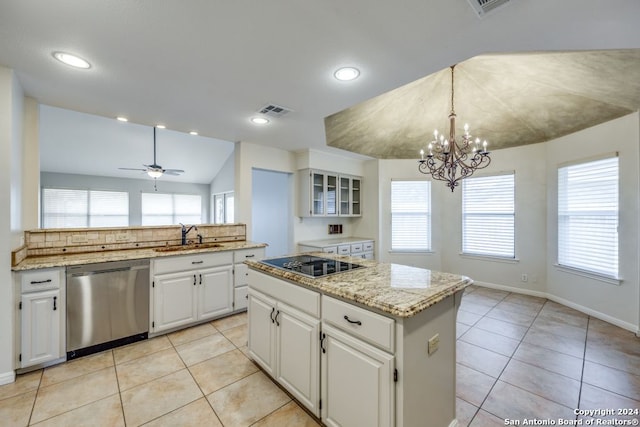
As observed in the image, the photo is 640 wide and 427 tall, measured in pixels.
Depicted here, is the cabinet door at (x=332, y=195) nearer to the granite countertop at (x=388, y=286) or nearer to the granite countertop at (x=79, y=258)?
Result: the granite countertop at (x=79, y=258)

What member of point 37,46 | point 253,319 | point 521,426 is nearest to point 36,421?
point 253,319

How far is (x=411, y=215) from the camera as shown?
5359 millimetres

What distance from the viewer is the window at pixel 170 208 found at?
7.70 m

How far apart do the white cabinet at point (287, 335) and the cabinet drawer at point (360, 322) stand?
119 mm

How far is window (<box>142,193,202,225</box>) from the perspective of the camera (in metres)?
7.70

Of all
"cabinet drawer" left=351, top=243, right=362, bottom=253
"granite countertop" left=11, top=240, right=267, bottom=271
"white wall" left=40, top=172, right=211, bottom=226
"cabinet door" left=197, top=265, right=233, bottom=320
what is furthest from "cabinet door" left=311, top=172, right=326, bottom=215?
"white wall" left=40, top=172, right=211, bottom=226

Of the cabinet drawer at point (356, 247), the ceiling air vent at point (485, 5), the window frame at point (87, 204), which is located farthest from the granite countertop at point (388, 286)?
the window frame at point (87, 204)

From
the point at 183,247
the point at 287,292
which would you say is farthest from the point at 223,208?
the point at 287,292

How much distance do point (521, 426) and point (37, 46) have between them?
415cm

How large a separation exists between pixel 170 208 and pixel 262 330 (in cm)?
727

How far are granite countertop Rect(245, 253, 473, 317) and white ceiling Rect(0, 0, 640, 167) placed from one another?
1567mm

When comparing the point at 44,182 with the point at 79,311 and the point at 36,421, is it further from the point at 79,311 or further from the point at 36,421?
the point at 36,421

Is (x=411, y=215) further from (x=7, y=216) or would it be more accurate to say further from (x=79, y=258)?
(x=7, y=216)

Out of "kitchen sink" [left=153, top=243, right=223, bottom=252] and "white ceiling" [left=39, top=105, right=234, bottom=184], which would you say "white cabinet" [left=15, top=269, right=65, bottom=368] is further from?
"white ceiling" [left=39, top=105, right=234, bottom=184]
